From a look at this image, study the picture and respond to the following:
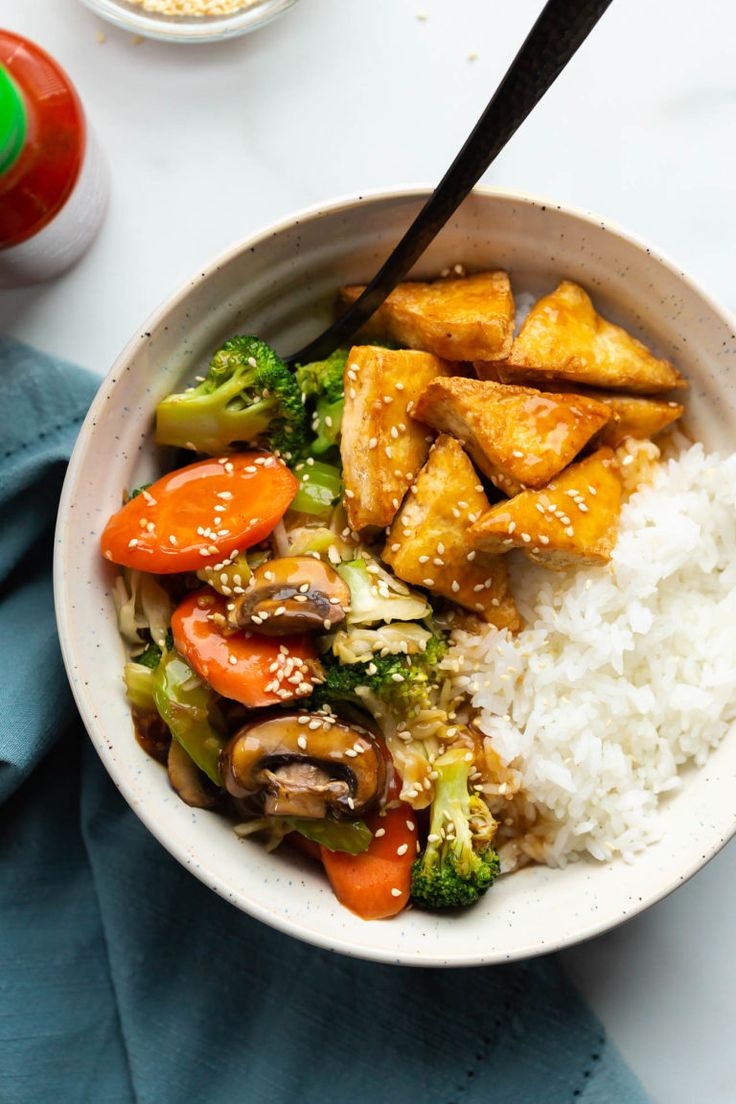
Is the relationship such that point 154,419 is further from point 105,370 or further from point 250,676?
point 250,676

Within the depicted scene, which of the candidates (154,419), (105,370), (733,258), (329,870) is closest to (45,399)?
(105,370)

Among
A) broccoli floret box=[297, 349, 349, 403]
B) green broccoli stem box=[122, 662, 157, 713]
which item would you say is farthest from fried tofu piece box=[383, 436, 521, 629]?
green broccoli stem box=[122, 662, 157, 713]

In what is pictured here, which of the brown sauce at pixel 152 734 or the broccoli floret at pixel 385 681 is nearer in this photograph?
the broccoli floret at pixel 385 681

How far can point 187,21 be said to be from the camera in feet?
9.00

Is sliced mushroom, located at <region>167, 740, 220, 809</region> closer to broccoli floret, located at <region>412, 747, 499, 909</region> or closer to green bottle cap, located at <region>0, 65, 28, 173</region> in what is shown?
broccoli floret, located at <region>412, 747, 499, 909</region>

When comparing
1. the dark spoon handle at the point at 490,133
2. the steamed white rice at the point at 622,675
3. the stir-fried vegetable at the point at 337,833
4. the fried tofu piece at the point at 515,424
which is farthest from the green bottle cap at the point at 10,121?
the stir-fried vegetable at the point at 337,833

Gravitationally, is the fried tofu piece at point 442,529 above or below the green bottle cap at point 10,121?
below

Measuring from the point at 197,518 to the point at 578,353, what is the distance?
0.97 metres

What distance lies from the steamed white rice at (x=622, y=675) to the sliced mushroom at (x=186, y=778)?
0.68 m

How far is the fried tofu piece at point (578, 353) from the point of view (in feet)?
7.52

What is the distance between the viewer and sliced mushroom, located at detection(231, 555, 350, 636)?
2191mm

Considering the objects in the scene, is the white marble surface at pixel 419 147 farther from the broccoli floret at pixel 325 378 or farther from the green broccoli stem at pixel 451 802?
the green broccoli stem at pixel 451 802

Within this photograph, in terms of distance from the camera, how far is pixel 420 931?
2.35 m

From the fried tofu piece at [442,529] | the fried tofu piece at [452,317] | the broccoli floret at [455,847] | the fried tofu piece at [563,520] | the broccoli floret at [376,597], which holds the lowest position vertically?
the broccoli floret at [455,847]
